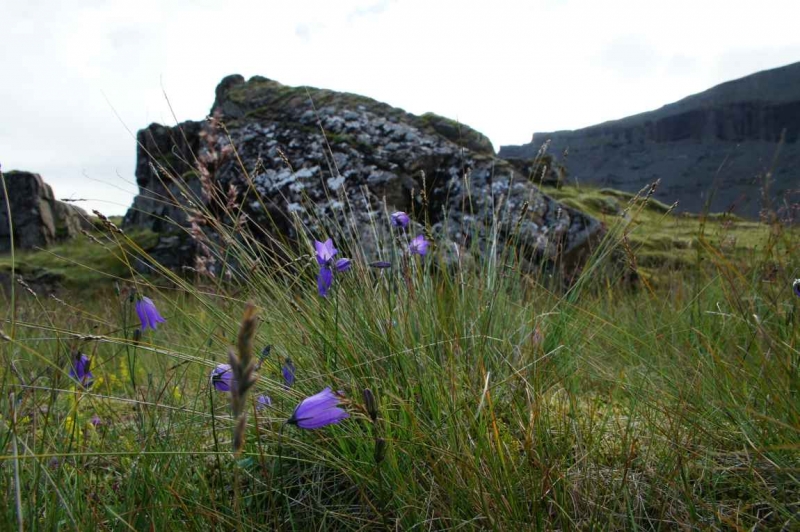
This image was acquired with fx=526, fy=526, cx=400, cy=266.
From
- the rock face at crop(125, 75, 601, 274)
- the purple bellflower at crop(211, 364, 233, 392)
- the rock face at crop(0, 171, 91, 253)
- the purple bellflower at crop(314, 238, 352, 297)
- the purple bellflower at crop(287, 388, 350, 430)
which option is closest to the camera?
the purple bellflower at crop(287, 388, 350, 430)

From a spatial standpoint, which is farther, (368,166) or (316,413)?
(368,166)

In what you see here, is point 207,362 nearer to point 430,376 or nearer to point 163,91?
point 430,376

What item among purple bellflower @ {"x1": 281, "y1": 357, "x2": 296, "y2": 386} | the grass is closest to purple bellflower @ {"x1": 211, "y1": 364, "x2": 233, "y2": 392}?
the grass

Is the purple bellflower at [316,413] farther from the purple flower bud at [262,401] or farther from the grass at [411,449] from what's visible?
the purple flower bud at [262,401]

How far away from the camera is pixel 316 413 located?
3.57 ft

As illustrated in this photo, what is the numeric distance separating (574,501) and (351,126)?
5.22 metres

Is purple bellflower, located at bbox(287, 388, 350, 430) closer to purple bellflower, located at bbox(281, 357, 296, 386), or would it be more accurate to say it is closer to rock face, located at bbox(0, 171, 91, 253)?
purple bellflower, located at bbox(281, 357, 296, 386)

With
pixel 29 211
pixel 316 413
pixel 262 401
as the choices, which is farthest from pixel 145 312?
pixel 29 211

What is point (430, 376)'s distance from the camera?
5.11 ft

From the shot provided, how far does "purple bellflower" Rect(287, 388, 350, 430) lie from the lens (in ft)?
3.56

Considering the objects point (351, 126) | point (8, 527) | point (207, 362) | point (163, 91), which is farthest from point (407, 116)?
point (8, 527)

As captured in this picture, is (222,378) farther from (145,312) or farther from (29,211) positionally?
(29,211)

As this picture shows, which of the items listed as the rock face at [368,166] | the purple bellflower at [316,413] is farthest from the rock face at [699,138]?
the purple bellflower at [316,413]

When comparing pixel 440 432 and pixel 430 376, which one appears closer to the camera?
pixel 440 432
